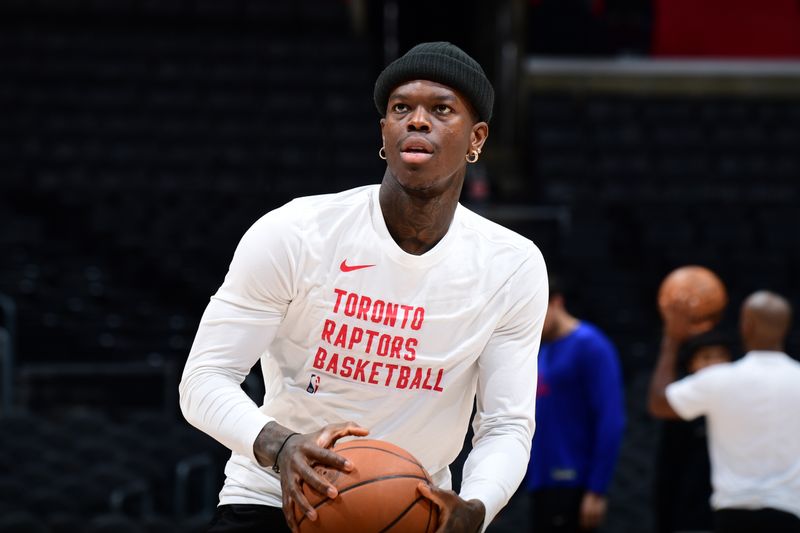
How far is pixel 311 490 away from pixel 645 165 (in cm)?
1360

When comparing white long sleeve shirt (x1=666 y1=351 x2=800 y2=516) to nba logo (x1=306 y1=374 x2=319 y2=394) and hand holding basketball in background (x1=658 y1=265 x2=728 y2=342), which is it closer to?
hand holding basketball in background (x1=658 y1=265 x2=728 y2=342)

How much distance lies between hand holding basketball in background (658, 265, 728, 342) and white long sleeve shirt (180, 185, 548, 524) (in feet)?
9.75

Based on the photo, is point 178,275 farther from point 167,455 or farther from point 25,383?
point 167,455

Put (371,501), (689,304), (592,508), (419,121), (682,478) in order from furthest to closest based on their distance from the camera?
(682,478), (592,508), (689,304), (419,121), (371,501)

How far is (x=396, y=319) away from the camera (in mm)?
2949

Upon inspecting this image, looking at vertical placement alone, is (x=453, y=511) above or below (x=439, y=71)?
below

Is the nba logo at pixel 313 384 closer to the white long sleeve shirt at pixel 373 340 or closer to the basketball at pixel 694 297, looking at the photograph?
the white long sleeve shirt at pixel 373 340

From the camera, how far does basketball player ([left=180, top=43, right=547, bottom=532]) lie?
9.45ft

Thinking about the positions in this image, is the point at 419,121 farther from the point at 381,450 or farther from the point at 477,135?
the point at 381,450

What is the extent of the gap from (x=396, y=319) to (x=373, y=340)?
0.08 metres

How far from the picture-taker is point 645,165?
51.2 ft

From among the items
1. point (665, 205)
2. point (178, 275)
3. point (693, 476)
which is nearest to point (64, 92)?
point (178, 275)

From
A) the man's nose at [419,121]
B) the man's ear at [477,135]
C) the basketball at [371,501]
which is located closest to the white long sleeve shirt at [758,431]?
the man's ear at [477,135]

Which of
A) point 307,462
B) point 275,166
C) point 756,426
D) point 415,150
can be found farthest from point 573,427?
point 275,166
